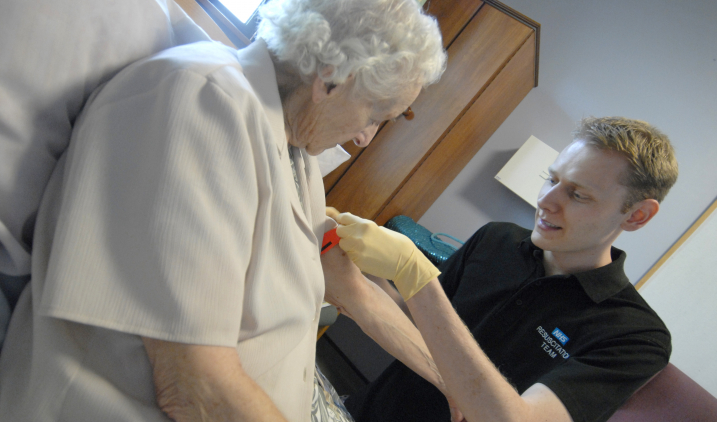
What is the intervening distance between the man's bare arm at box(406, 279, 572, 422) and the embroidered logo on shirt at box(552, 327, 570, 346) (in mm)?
240

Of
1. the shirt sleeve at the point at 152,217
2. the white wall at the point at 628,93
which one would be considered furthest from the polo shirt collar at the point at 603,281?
the white wall at the point at 628,93

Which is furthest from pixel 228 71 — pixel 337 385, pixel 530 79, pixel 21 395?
pixel 530 79

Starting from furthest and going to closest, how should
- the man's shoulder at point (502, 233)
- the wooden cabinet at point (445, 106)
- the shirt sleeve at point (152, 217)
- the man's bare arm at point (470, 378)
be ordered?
the wooden cabinet at point (445, 106) → the man's shoulder at point (502, 233) → the man's bare arm at point (470, 378) → the shirt sleeve at point (152, 217)

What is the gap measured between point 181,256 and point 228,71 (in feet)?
1.11

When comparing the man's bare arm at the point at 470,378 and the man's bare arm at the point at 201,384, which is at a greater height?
the man's bare arm at the point at 470,378

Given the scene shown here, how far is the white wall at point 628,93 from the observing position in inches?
105

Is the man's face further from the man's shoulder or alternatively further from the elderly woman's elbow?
the elderly woman's elbow

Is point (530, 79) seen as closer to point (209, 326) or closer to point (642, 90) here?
point (642, 90)

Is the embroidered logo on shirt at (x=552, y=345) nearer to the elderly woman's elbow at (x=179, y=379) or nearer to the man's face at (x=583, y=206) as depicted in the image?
the man's face at (x=583, y=206)

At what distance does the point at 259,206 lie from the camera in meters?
0.69

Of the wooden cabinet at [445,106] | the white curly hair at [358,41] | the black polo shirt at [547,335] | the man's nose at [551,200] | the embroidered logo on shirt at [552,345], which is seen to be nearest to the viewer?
the white curly hair at [358,41]

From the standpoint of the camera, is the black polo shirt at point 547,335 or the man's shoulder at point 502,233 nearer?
the black polo shirt at point 547,335

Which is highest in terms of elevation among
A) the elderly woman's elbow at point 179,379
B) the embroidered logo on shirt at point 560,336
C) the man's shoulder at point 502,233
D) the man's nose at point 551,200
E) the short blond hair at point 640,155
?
the short blond hair at point 640,155

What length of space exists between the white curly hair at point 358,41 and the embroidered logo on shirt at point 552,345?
3.22 feet
